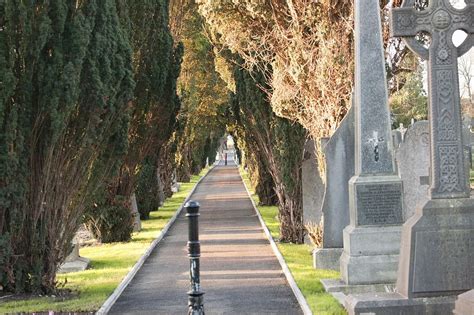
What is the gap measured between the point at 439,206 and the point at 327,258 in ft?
20.8

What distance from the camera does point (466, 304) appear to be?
714 centimetres

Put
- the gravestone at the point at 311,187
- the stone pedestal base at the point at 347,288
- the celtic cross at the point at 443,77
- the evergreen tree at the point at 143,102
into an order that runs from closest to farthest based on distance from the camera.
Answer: the celtic cross at the point at 443,77, the stone pedestal base at the point at 347,288, the gravestone at the point at 311,187, the evergreen tree at the point at 143,102

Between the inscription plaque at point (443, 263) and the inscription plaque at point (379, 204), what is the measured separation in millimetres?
3630

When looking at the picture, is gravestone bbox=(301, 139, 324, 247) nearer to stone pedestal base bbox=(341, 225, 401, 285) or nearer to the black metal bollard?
stone pedestal base bbox=(341, 225, 401, 285)

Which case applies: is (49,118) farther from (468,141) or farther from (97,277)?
(468,141)

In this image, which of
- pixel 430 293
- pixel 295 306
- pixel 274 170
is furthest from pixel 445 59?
pixel 274 170

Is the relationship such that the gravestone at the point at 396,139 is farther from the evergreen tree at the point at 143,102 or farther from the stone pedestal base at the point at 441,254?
the stone pedestal base at the point at 441,254

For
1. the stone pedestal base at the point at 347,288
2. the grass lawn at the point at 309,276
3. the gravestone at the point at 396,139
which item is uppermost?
the gravestone at the point at 396,139

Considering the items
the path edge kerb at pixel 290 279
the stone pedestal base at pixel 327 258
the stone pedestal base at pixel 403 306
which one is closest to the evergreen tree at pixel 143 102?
the path edge kerb at pixel 290 279

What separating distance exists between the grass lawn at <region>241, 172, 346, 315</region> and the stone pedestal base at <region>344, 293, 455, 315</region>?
1698 millimetres

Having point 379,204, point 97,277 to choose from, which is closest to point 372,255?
point 379,204

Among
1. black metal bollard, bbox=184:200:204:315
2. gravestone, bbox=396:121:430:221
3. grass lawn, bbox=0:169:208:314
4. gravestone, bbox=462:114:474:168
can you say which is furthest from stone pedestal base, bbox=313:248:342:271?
black metal bollard, bbox=184:200:204:315

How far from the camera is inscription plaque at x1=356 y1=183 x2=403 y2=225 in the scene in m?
11.8

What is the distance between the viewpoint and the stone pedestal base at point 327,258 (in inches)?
566
